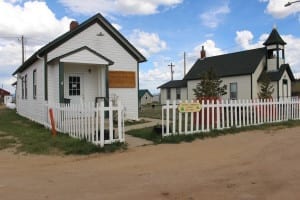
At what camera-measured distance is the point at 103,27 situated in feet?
59.7

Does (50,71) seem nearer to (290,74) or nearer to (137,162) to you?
(137,162)

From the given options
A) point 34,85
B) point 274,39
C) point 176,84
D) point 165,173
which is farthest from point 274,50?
point 165,173

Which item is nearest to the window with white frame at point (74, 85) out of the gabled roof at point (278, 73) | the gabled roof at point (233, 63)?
the gabled roof at point (233, 63)

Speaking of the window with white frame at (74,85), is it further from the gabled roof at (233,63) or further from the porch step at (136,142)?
the gabled roof at (233,63)

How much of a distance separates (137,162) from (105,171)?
3.65ft

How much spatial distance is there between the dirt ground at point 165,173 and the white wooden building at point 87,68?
711 cm

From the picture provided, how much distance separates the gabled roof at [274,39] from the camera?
30781mm

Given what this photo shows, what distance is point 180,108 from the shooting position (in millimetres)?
12148

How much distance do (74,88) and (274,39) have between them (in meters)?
20.4

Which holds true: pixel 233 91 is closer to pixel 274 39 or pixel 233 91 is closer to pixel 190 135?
pixel 274 39

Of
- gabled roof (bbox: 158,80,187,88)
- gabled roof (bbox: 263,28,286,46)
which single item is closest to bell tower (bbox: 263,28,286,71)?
gabled roof (bbox: 263,28,286,46)

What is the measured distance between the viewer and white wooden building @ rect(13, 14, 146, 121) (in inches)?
645

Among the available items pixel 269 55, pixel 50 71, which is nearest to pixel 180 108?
pixel 50 71

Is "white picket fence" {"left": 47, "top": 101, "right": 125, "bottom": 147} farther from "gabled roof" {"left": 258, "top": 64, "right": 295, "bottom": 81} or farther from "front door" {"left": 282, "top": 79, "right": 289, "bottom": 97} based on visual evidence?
"front door" {"left": 282, "top": 79, "right": 289, "bottom": 97}
